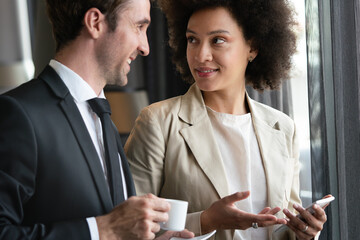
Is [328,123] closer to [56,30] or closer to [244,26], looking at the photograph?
[244,26]

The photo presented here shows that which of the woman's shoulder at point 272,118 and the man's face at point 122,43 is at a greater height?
the man's face at point 122,43

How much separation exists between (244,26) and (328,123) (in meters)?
0.67

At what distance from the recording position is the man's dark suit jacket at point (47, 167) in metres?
1.14

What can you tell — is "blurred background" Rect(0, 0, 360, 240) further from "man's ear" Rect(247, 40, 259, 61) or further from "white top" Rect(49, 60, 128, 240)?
"white top" Rect(49, 60, 128, 240)

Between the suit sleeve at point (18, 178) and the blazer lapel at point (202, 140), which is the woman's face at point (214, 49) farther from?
the suit sleeve at point (18, 178)

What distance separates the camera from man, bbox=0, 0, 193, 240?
1159mm

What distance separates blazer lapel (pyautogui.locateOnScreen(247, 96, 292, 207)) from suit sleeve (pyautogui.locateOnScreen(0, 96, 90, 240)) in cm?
103

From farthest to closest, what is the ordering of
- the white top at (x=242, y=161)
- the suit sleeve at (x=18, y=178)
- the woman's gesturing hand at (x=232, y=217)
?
the white top at (x=242, y=161) → the woman's gesturing hand at (x=232, y=217) → the suit sleeve at (x=18, y=178)

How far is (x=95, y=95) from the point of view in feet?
4.64

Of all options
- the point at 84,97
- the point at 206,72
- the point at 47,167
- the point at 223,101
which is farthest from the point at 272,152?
the point at 47,167

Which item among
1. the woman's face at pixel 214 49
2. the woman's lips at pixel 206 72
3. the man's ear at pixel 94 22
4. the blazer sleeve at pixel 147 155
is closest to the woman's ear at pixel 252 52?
the woman's face at pixel 214 49

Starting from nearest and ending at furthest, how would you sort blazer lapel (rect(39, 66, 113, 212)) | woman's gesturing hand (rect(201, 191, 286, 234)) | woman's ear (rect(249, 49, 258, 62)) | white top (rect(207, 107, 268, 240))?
blazer lapel (rect(39, 66, 113, 212)), woman's gesturing hand (rect(201, 191, 286, 234)), white top (rect(207, 107, 268, 240)), woman's ear (rect(249, 49, 258, 62))

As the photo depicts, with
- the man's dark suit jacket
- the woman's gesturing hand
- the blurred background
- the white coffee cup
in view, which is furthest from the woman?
the man's dark suit jacket

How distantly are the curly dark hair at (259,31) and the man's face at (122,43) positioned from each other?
0.64 m
